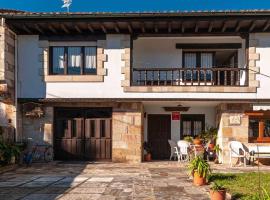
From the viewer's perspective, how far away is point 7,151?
14.8m

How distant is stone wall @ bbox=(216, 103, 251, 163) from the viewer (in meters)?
16.6

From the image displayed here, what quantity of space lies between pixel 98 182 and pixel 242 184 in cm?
404

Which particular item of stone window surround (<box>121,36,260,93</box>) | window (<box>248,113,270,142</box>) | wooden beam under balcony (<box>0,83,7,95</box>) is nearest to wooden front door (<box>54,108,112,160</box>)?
stone window surround (<box>121,36,260,93</box>)

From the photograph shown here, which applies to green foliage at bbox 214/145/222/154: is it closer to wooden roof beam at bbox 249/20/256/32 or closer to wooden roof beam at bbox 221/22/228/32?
wooden roof beam at bbox 221/22/228/32

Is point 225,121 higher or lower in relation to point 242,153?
higher

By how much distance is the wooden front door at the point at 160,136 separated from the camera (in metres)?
19.5

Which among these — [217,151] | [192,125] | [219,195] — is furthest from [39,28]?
[219,195]

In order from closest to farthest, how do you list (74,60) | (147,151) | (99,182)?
(99,182) < (74,60) < (147,151)

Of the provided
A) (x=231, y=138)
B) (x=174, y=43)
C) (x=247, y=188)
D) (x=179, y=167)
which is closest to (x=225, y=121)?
(x=231, y=138)

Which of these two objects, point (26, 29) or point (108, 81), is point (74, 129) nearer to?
point (108, 81)

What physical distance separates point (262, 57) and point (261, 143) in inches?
142

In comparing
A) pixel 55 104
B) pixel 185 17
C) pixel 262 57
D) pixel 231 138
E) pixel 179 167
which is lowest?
pixel 179 167

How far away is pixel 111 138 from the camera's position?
56.9 feet

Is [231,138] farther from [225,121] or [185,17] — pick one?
[185,17]
